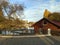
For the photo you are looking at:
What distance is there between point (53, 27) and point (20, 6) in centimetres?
1162

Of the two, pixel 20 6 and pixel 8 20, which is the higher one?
pixel 20 6

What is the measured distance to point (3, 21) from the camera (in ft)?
190

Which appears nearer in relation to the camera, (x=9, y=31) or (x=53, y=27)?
(x=9, y=31)

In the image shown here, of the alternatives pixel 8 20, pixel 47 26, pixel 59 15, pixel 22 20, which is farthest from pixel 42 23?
pixel 59 15

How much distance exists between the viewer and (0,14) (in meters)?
56.1

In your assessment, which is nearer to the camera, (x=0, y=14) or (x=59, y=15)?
(x=0, y=14)

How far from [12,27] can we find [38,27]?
7862mm

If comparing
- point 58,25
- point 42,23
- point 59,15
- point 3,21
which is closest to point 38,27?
point 42,23

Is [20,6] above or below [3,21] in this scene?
above

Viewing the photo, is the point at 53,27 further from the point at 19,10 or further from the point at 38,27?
the point at 19,10

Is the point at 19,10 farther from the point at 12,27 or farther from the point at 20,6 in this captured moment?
the point at 12,27

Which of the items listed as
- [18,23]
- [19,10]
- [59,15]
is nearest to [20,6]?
[19,10]

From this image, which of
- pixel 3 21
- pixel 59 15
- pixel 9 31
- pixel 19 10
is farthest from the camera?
pixel 59 15

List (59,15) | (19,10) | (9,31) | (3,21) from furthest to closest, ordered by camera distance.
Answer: (59,15), (19,10), (3,21), (9,31)
